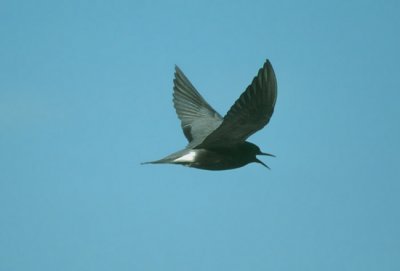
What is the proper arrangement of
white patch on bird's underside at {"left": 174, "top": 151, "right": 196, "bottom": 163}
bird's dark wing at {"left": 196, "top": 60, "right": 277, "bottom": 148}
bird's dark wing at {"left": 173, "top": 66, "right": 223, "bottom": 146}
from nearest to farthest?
bird's dark wing at {"left": 196, "top": 60, "right": 277, "bottom": 148}
white patch on bird's underside at {"left": 174, "top": 151, "right": 196, "bottom": 163}
bird's dark wing at {"left": 173, "top": 66, "right": 223, "bottom": 146}

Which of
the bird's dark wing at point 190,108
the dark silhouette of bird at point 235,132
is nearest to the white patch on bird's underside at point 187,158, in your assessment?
the dark silhouette of bird at point 235,132

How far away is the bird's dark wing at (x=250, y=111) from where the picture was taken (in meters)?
7.71

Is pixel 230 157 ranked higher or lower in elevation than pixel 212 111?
lower

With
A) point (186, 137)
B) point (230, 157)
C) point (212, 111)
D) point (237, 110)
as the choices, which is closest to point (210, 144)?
point (230, 157)

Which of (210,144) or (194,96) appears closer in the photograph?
(210,144)

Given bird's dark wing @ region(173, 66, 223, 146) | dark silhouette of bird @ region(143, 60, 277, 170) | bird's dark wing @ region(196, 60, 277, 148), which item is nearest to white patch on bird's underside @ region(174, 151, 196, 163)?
dark silhouette of bird @ region(143, 60, 277, 170)

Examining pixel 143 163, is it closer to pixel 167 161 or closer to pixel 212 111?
pixel 167 161

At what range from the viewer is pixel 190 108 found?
36.8 feet

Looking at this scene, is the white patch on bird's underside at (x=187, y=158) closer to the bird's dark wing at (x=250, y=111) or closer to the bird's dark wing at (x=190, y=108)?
the bird's dark wing at (x=250, y=111)

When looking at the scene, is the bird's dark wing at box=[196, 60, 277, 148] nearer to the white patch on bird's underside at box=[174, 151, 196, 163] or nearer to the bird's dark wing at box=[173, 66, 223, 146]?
the white patch on bird's underside at box=[174, 151, 196, 163]

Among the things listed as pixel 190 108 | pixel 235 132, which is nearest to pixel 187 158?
pixel 235 132

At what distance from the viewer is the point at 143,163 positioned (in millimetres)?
8586

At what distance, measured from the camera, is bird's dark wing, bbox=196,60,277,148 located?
7707 mm

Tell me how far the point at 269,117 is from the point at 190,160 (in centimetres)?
113
